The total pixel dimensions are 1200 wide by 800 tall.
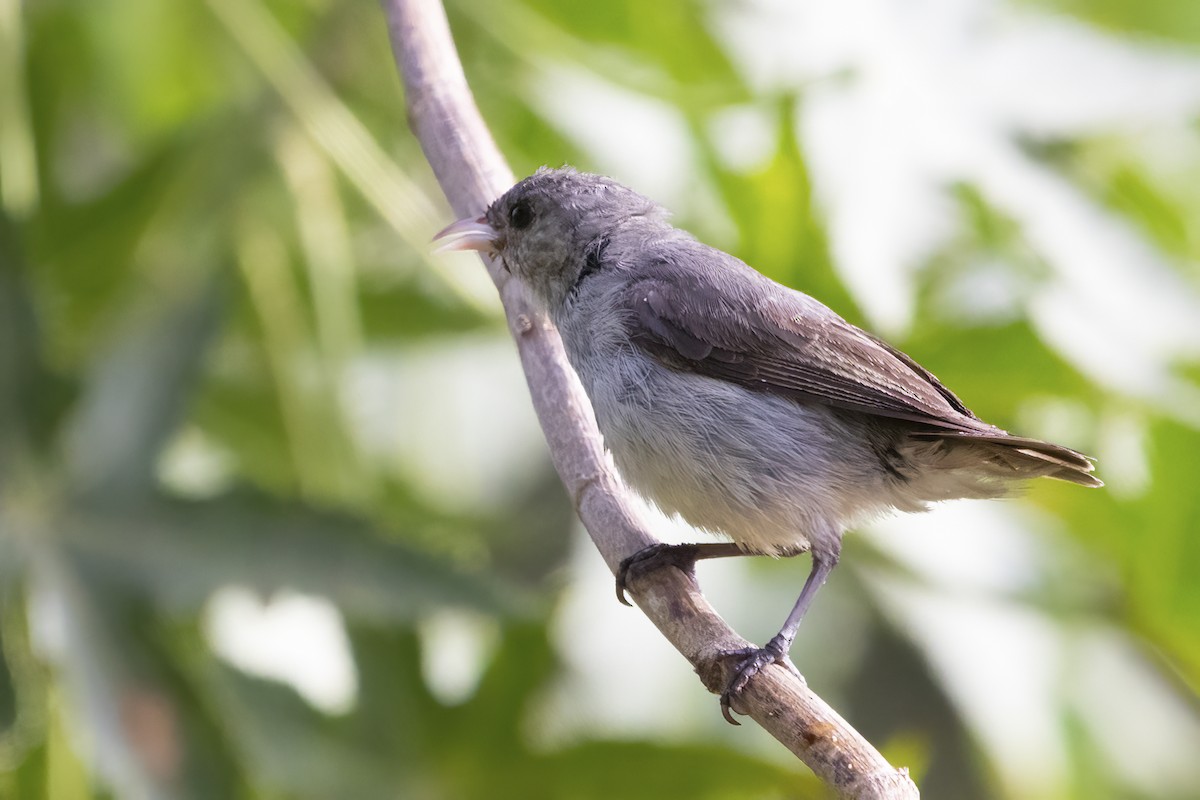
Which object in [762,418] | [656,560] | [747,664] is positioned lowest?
[747,664]

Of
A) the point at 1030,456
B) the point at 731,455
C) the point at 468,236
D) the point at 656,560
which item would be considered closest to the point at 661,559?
the point at 656,560

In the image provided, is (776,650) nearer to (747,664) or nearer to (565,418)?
(747,664)

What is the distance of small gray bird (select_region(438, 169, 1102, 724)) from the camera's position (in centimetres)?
233

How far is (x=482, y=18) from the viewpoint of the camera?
344 centimetres

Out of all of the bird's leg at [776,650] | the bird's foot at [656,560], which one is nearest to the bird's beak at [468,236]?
the bird's foot at [656,560]

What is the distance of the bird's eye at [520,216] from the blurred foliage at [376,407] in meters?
0.47

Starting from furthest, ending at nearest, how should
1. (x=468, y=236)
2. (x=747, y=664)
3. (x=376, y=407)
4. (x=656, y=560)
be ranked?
(x=376, y=407) < (x=468, y=236) < (x=656, y=560) < (x=747, y=664)

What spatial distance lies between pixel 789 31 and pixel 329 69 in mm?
1254

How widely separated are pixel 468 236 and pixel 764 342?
25.5 inches

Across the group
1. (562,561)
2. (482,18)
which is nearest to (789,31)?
(482,18)

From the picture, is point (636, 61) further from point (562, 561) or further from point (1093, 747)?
point (1093, 747)

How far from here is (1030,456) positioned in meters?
2.21

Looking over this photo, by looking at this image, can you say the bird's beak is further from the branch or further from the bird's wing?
the bird's wing

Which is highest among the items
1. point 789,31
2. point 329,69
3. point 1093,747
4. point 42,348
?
point 789,31
